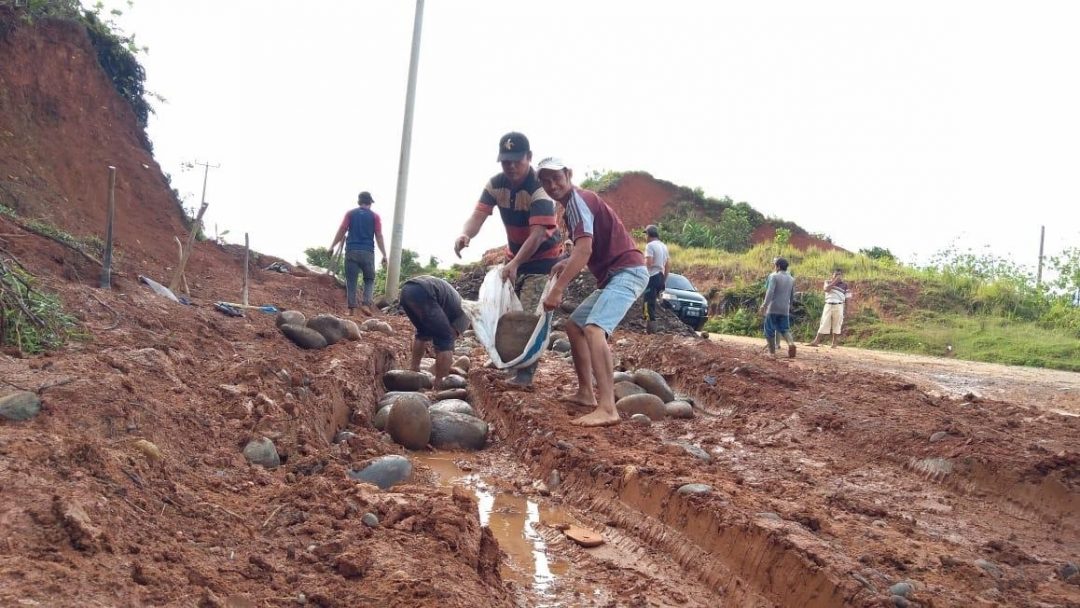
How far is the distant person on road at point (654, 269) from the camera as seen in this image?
36.6ft

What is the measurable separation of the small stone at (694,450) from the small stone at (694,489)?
2.93 ft

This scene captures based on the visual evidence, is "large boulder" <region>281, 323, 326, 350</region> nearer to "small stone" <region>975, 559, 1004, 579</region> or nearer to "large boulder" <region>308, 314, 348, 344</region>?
"large boulder" <region>308, 314, 348, 344</region>

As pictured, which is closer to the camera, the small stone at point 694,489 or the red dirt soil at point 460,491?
the red dirt soil at point 460,491

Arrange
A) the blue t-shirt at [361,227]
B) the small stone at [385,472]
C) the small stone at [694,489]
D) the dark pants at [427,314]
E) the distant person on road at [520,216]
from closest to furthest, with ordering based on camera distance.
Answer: the small stone at [694,489], the small stone at [385,472], the distant person on road at [520,216], the dark pants at [427,314], the blue t-shirt at [361,227]

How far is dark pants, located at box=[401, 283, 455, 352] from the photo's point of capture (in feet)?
19.2

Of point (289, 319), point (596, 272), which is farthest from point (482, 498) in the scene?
point (289, 319)

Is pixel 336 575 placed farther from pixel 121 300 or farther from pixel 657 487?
pixel 121 300

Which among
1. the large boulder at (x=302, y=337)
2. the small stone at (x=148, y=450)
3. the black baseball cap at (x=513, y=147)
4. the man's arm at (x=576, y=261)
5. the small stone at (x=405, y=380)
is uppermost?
the black baseball cap at (x=513, y=147)

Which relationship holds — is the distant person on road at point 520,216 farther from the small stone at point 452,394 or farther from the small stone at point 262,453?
the small stone at point 262,453

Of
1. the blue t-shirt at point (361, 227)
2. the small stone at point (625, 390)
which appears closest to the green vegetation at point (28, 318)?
the small stone at point (625, 390)

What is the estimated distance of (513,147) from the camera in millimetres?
5383

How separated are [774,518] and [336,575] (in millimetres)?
1749

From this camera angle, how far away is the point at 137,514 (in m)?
2.19

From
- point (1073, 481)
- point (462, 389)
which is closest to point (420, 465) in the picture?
point (462, 389)
